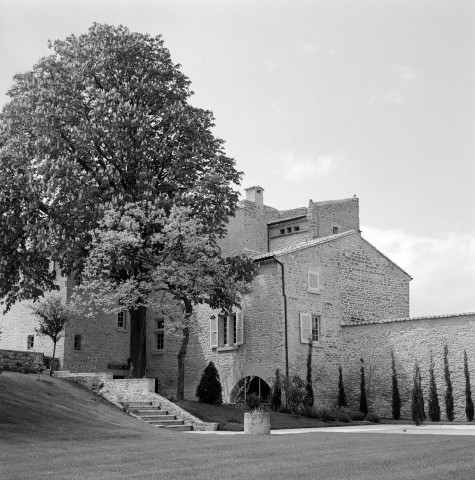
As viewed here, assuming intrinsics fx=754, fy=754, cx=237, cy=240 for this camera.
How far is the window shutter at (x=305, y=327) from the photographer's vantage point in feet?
100.0


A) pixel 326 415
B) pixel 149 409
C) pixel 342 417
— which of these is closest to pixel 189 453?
pixel 149 409

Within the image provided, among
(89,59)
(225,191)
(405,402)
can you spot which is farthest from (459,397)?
(89,59)

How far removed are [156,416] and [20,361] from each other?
7.94m

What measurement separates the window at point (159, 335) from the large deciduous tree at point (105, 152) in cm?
655

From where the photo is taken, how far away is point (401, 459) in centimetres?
1201

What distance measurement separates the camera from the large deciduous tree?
1019 inches

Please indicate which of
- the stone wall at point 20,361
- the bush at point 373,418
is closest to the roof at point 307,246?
the bush at point 373,418

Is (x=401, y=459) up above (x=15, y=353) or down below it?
below

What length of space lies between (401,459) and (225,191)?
16.8 metres

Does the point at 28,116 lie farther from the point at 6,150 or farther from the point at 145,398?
the point at 145,398

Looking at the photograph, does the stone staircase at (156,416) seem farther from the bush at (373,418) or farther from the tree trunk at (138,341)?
the bush at (373,418)

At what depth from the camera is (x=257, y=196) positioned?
48.1 meters

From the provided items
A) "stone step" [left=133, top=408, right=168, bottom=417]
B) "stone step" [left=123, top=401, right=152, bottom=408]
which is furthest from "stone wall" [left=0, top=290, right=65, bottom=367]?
"stone step" [left=133, top=408, right=168, bottom=417]

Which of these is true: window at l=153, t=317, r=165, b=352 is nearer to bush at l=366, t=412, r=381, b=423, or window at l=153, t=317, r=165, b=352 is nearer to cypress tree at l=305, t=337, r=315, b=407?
cypress tree at l=305, t=337, r=315, b=407
